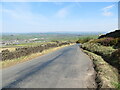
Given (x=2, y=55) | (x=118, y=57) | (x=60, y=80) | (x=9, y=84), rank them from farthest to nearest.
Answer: (x=2, y=55) < (x=118, y=57) < (x=60, y=80) < (x=9, y=84)

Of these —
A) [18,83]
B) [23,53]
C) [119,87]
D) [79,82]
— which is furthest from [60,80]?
[23,53]

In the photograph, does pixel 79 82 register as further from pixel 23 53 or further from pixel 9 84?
pixel 23 53

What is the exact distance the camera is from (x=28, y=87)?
711 centimetres

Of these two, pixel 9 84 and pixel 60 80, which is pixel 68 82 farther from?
pixel 9 84

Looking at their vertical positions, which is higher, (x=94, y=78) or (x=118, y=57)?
(x=118, y=57)

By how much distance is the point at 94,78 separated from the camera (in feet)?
28.0

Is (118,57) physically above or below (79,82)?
above

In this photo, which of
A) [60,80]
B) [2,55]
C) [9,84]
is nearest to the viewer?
[9,84]

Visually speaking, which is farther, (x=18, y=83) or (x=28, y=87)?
(x=18, y=83)

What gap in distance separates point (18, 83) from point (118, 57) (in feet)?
25.4

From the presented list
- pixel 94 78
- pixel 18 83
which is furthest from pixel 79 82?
pixel 18 83

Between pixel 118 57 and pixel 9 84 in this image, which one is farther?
pixel 118 57

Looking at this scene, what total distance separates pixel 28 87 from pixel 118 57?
755cm

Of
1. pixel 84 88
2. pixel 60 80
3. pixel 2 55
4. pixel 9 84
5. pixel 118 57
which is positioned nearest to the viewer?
pixel 84 88
